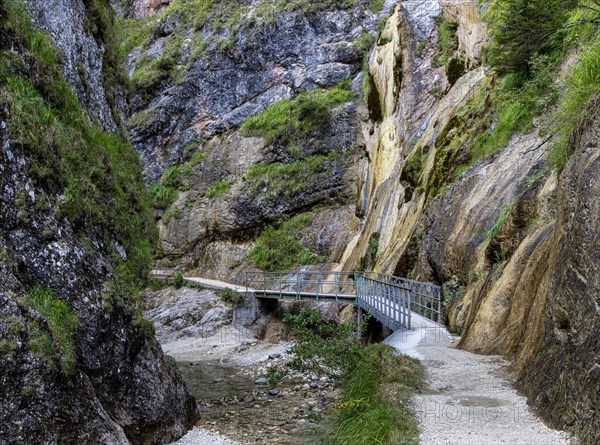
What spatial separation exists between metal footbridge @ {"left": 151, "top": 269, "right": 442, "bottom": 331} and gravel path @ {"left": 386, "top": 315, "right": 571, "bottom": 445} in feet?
12.2

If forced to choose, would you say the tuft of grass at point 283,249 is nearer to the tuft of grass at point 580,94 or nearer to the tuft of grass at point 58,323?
the tuft of grass at point 580,94

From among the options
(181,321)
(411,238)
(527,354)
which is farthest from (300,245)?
(527,354)

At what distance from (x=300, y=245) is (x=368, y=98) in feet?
27.1

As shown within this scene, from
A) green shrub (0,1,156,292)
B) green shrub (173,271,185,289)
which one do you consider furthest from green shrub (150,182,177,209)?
green shrub (0,1,156,292)

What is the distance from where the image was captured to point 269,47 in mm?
36219

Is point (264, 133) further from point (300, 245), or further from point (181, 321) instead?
point (181, 321)

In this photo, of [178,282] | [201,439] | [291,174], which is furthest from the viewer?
[291,174]

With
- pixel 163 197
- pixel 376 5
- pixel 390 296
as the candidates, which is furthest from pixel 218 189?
pixel 390 296

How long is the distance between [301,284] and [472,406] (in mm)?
17996

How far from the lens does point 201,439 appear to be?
7695 millimetres

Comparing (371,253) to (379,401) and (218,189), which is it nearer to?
(379,401)

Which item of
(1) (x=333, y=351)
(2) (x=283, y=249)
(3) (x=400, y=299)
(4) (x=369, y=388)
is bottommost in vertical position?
(1) (x=333, y=351)

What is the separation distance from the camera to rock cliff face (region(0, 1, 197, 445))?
214 inches

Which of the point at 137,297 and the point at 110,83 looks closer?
the point at 137,297
